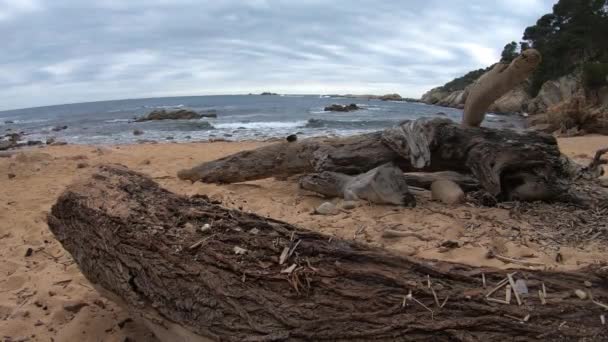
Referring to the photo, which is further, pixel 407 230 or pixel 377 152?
pixel 377 152

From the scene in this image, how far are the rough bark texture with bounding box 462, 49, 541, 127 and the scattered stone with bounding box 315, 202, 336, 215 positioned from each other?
1.81 meters

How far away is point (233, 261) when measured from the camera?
7.27ft

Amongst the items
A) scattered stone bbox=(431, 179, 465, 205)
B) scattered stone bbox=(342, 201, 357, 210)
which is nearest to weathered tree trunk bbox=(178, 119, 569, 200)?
scattered stone bbox=(431, 179, 465, 205)

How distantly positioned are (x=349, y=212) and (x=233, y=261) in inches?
95.7

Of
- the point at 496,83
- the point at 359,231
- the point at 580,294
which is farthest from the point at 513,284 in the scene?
the point at 496,83

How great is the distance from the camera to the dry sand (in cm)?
280

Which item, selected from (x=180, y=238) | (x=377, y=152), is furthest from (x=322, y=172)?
(x=180, y=238)

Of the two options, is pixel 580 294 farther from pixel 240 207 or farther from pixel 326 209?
pixel 240 207

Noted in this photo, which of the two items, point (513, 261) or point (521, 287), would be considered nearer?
point (521, 287)

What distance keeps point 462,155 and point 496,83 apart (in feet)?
2.81

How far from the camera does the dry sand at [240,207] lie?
2805mm

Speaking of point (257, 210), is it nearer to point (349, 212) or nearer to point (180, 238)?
point (349, 212)

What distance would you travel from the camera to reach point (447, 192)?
4668mm

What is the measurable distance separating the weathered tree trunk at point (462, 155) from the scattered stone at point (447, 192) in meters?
0.21
